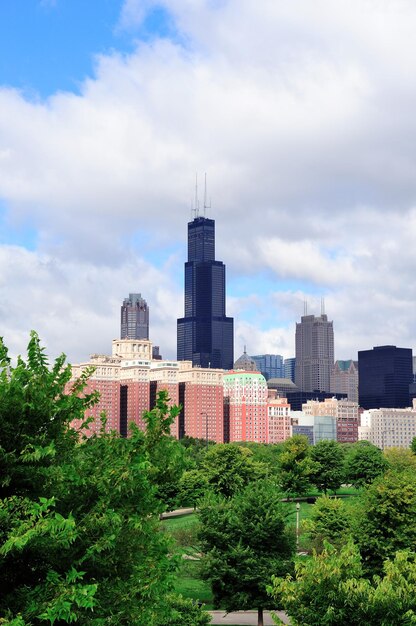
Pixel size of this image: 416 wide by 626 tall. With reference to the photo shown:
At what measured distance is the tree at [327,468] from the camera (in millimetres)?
117625

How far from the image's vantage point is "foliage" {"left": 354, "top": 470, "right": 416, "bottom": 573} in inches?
1721

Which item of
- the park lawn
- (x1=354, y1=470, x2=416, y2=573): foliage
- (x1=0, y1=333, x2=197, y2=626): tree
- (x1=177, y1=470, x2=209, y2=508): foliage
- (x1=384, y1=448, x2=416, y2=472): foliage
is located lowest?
the park lawn

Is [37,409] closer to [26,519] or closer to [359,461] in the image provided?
[26,519]

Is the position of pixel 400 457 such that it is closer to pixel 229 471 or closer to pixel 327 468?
pixel 327 468

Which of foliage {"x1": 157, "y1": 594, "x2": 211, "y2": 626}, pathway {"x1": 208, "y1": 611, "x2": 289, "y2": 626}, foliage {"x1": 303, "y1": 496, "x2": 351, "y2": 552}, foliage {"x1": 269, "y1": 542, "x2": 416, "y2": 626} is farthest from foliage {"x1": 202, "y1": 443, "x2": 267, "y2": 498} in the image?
foliage {"x1": 269, "y1": 542, "x2": 416, "y2": 626}

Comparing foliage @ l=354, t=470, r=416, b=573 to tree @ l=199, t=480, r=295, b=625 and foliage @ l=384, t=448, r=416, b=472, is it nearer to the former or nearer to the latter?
tree @ l=199, t=480, r=295, b=625

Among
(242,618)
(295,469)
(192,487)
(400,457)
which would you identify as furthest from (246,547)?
(400,457)

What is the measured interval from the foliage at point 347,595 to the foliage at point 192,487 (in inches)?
2533

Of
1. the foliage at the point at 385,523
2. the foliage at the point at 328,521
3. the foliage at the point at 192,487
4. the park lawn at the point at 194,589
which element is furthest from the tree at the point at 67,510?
the foliage at the point at 192,487

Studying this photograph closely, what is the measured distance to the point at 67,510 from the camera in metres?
18.1

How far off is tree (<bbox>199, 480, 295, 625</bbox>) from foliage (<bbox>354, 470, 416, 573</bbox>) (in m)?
5.21

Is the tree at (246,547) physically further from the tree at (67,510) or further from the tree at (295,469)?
the tree at (295,469)

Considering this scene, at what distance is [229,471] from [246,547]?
50.8m

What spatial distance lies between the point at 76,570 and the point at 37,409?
3368 millimetres
